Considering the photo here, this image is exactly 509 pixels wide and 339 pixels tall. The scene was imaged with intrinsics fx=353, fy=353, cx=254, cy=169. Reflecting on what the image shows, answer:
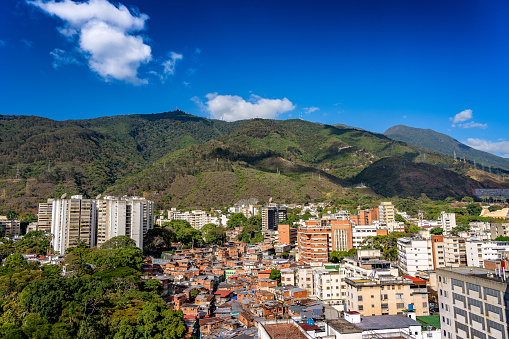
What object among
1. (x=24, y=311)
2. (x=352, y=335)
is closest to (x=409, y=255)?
(x=352, y=335)

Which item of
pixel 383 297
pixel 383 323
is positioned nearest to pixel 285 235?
pixel 383 297

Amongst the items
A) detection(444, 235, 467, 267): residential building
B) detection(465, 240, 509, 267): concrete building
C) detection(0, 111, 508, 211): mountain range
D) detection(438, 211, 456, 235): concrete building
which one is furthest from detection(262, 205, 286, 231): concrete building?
detection(465, 240, 509, 267): concrete building

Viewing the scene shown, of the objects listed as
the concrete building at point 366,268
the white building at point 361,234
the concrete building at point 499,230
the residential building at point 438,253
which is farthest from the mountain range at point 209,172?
the concrete building at point 366,268

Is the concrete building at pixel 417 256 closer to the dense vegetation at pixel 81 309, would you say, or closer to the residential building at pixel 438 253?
the residential building at pixel 438 253

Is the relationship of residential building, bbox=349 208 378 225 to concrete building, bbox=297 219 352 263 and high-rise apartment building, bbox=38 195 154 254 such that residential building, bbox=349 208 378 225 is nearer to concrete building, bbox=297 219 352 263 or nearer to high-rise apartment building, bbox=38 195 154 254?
concrete building, bbox=297 219 352 263

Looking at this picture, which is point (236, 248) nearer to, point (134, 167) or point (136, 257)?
point (136, 257)

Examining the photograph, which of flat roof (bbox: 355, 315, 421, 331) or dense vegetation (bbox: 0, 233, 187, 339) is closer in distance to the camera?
flat roof (bbox: 355, 315, 421, 331)
